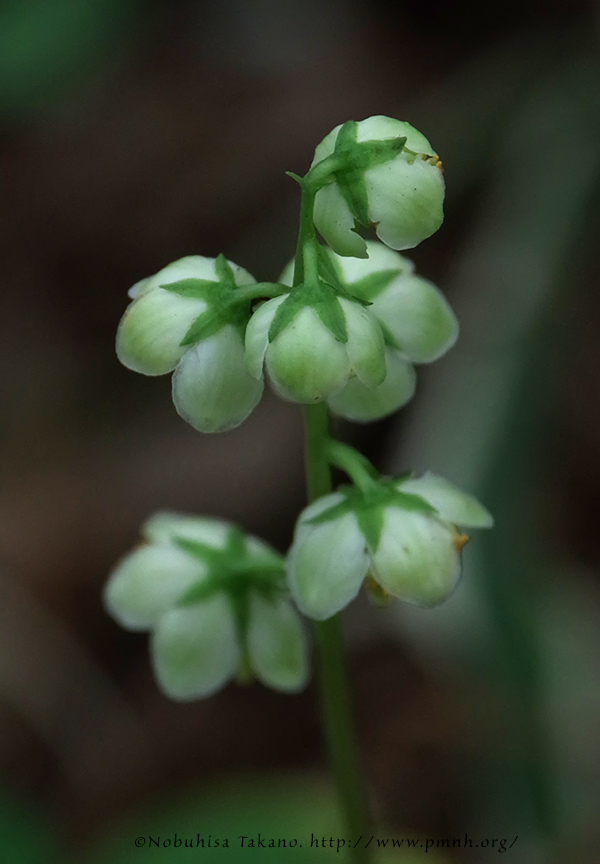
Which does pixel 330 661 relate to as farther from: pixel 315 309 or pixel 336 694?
pixel 315 309

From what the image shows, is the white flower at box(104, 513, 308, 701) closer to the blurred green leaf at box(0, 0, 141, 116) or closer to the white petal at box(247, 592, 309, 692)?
the white petal at box(247, 592, 309, 692)

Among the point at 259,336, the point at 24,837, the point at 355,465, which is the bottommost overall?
the point at 24,837

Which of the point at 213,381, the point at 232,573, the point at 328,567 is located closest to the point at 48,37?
the point at 232,573

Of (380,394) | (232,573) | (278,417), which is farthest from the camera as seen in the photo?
(278,417)

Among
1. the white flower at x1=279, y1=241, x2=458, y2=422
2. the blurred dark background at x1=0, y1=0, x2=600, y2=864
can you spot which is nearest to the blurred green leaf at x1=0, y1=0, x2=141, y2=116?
the blurred dark background at x1=0, y1=0, x2=600, y2=864

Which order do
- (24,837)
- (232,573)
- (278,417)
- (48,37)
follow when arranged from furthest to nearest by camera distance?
(278,417) → (48,37) → (24,837) → (232,573)

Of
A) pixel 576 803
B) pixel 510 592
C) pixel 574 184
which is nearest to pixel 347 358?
pixel 510 592

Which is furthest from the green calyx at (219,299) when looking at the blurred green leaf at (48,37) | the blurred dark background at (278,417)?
the blurred green leaf at (48,37)

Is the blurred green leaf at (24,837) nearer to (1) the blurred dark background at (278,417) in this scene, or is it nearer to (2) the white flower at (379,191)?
(1) the blurred dark background at (278,417)
